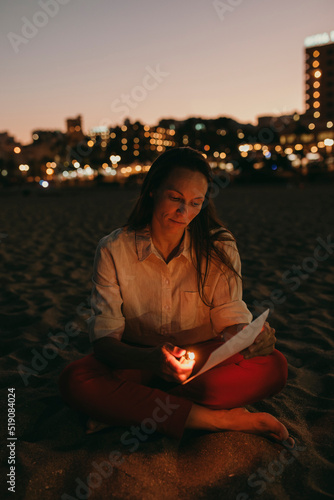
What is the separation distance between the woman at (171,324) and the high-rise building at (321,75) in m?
89.9

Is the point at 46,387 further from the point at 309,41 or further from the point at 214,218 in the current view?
the point at 309,41

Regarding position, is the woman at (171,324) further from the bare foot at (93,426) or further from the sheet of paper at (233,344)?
the sheet of paper at (233,344)

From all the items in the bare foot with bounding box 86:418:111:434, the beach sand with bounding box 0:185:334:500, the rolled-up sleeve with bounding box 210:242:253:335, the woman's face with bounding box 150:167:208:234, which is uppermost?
the woman's face with bounding box 150:167:208:234

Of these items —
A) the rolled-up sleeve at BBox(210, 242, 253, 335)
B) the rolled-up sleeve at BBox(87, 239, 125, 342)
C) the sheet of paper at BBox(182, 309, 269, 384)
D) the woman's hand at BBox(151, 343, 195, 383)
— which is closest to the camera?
the sheet of paper at BBox(182, 309, 269, 384)

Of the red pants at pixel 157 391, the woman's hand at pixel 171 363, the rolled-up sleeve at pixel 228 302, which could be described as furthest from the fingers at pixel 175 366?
the rolled-up sleeve at pixel 228 302

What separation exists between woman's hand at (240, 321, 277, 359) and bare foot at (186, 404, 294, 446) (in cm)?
27

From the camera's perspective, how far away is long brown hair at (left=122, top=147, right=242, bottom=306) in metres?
2.02

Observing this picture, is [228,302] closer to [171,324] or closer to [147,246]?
[171,324]

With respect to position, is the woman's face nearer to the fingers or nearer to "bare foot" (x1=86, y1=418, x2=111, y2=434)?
the fingers

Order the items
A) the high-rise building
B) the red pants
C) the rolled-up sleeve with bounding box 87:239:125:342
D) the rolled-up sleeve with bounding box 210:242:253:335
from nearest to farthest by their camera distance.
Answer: the red pants → the rolled-up sleeve with bounding box 87:239:125:342 → the rolled-up sleeve with bounding box 210:242:253:335 → the high-rise building

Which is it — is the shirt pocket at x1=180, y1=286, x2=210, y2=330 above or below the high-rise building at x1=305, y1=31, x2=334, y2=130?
below

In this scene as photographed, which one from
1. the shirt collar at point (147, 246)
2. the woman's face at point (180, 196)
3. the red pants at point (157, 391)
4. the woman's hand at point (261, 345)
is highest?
the woman's face at point (180, 196)

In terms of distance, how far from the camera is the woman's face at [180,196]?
77.6 inches

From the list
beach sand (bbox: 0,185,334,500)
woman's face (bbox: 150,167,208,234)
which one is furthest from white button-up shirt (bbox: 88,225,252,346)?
beach sand (bbox: 0,185,334,500)
